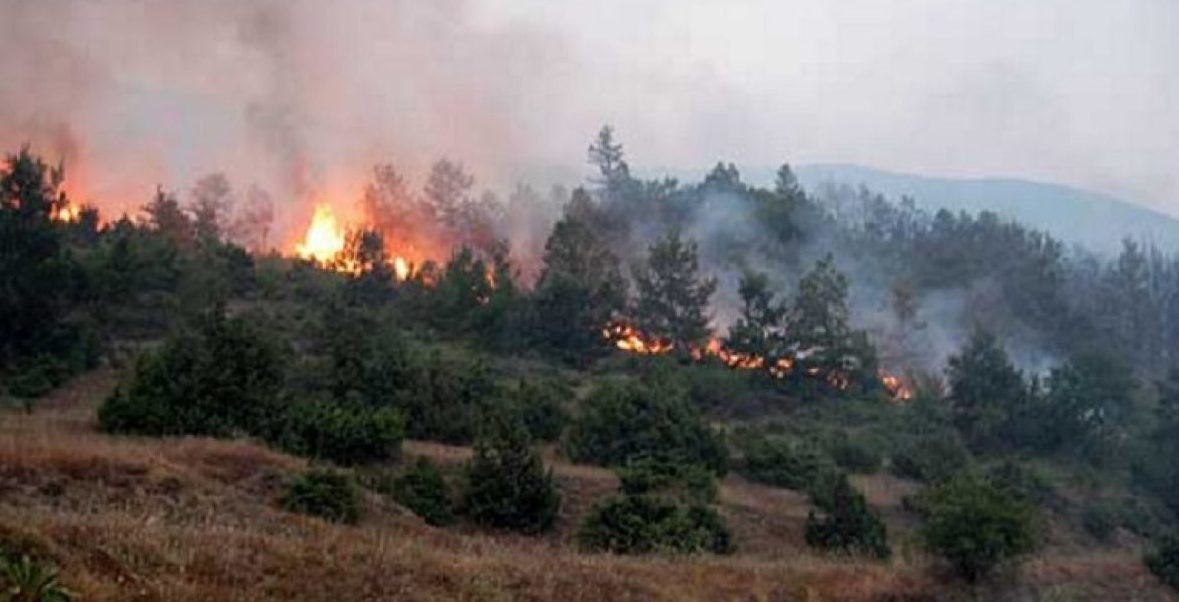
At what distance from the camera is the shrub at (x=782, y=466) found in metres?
34.9

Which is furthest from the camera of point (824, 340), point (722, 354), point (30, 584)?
point (722, 354)

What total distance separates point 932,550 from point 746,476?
11.5 m

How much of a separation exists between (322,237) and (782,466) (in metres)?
45.8

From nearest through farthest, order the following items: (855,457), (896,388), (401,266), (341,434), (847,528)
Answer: (341,434) → (847,528) → (855,457) → (896,388) → (401,266)

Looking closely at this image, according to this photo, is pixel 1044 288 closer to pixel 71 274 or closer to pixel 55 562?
pixel 71 274

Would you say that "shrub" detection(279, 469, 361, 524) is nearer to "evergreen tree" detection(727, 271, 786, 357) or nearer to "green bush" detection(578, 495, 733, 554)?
"green bush" detection(578, 495, 733, 554)

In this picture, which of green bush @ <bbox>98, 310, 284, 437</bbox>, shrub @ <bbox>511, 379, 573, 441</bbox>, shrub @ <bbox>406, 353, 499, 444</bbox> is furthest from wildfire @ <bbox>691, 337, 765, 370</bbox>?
green bush @ <bbox>98, 310, 284, 437</bbox>

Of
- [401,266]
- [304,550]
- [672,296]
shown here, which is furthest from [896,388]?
[304,550]

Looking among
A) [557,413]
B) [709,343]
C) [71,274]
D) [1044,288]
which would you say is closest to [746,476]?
[557,413]

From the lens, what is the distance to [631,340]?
54438 millimetres

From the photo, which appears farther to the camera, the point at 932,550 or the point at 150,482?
the point at 932,550

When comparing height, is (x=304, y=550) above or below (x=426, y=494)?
above

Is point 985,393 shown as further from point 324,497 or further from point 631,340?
point 324,497

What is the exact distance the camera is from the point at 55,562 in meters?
12.8
